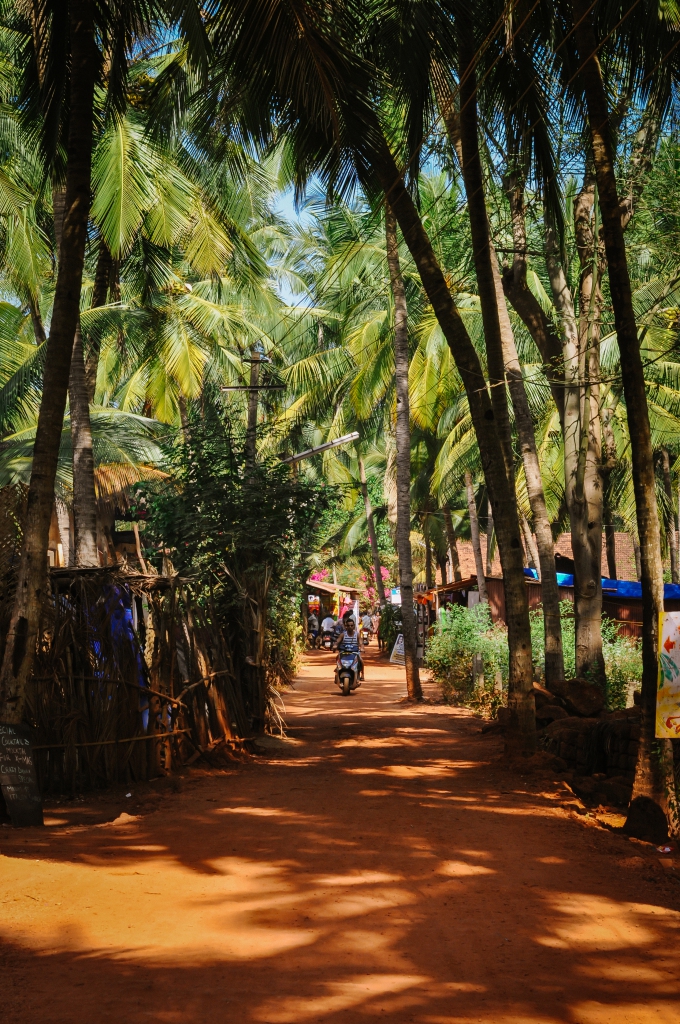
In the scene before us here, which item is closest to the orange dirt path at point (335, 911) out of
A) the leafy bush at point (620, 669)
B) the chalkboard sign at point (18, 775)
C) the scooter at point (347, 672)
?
the chalkboard sign at point (18, 775)

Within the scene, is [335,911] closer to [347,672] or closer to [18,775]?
[18,775]

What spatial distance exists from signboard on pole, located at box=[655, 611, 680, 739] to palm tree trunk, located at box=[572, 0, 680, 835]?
0.11 meters

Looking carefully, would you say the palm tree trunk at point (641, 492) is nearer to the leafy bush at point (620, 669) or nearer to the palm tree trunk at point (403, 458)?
the leafy bush at point (620, 669)

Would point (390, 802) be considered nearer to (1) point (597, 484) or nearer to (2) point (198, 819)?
(2) point (198, 819)

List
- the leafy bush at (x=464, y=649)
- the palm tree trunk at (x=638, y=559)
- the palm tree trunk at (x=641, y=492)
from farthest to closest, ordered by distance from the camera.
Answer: the leafy bush at (x=464, y=649)
the palm tree trunk at (x=638, y=559)
the palm tree trunk at (x=641, y=492)

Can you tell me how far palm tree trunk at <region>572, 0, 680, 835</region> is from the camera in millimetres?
7758

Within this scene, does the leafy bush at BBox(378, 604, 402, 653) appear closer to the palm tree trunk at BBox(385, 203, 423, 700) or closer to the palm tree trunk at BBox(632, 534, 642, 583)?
the palm tree trunk at BBox(632, 534, 642, 583)

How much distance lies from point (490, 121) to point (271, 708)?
7.89 metres

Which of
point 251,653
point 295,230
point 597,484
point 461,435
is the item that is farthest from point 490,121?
point 295,230

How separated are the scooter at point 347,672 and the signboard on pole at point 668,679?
13.4 metres

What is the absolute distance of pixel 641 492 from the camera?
7863mm

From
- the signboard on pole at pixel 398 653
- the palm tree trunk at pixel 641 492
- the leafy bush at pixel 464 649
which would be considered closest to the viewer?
the palm tree trunk at pixel 641 492

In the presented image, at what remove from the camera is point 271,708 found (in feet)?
42.4

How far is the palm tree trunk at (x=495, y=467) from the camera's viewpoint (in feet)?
34.6
